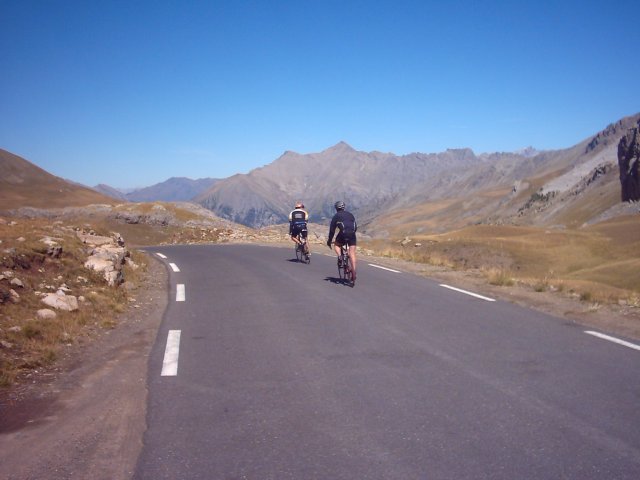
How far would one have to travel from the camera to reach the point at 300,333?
805 cm

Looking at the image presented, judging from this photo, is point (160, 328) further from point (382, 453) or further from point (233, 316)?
point (382, 453)

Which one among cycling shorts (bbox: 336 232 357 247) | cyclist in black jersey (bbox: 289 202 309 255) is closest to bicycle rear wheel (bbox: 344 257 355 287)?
cycling shorts (bbox: 336 232 357 247)

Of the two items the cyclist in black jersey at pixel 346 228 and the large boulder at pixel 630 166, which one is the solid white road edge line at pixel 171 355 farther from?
the large boulder at pixel 630 166

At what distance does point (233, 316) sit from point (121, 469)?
216 inches

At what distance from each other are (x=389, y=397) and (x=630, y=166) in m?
74.8

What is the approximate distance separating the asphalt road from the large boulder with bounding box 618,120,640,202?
221ft

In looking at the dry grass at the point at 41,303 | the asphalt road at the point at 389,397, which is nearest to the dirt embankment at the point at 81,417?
the asphalt road at the point at 389,397

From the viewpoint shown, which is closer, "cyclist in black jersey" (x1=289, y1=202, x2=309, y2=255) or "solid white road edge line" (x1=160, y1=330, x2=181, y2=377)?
"solid white road edge line" (x1=160, y1=330, x2=181, y2=377)

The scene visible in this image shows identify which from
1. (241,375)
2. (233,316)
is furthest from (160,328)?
(241,375)

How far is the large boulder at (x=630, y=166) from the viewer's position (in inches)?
2621

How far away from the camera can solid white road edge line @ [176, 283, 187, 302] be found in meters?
11.3

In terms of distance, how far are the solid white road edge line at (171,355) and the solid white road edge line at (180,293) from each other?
3.05 meters

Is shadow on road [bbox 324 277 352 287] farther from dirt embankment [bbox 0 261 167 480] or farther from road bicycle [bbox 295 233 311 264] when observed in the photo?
dirt embankment [bbox 0 261 167 480]

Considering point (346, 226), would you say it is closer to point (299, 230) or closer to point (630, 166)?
point (299, 230)
